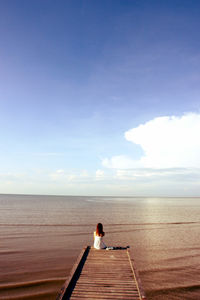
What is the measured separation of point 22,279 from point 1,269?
2.60 m

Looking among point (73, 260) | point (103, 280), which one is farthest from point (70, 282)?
point (73, 260)

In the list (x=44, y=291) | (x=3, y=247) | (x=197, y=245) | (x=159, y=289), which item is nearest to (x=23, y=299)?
(x=44, y=291)

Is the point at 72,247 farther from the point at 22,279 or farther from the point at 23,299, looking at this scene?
the point at 23,299

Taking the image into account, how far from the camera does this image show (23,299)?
1030cm

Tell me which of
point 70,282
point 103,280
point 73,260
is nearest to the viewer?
point 70,282

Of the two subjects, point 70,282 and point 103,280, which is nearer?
point 70,282

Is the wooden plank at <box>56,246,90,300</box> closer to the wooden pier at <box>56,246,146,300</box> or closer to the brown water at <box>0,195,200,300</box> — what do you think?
the wooden pier at <box>56,246,146,300</box>

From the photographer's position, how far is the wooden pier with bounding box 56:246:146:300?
796 cm

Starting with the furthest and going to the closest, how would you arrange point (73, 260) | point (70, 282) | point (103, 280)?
point (73, 260) → point (103, 280) → point (70, 282)

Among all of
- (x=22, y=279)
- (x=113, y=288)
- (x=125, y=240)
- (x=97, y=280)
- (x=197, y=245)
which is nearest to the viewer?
(x=113, y=288)

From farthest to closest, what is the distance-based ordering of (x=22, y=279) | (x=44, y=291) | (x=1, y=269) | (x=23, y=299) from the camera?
(x=1, y=269), (x=22, y=279), (x=44, y=291), (x=23, y=299)

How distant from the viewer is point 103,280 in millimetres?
9328

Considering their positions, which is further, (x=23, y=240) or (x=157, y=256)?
(x=23, y=240)

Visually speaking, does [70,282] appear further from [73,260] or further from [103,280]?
[73,260]
